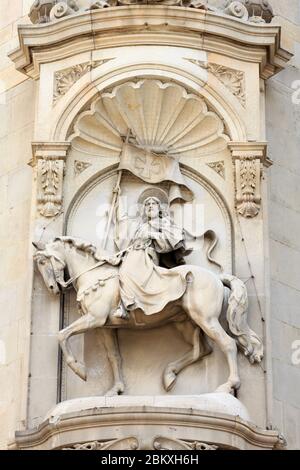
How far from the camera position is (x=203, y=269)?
17.5 meters

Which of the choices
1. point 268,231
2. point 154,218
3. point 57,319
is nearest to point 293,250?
point 268,231

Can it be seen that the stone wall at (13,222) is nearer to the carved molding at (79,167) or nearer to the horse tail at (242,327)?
the carved molding at (79,167)

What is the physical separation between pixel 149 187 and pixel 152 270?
4.40 ft

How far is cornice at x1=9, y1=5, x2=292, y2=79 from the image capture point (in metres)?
18.4

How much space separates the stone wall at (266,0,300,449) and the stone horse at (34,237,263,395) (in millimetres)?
515

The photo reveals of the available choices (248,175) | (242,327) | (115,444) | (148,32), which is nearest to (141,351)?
(242,327)

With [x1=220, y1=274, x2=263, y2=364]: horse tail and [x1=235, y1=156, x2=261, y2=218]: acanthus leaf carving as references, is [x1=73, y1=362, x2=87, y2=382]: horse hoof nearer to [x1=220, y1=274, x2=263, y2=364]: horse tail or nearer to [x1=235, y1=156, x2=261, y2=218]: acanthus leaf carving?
[x1=220, y1=274, x2=263, y2=364]: horse tail

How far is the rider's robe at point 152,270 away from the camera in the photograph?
679 inches

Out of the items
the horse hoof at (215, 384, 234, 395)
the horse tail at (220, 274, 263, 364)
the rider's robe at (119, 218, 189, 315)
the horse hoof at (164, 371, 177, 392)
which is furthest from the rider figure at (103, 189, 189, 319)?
the horse hoof at (215, 384, 234, 395)

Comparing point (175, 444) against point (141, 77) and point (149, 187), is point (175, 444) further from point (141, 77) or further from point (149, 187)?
point (141, 77)

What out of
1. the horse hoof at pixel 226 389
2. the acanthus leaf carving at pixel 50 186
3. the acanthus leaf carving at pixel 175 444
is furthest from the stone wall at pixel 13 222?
the horse hoof at pixel 226 389

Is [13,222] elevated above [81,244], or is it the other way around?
[13,222]

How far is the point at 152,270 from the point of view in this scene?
1742 cm

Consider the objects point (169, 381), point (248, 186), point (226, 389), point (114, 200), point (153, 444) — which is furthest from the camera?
point (114, 200)
